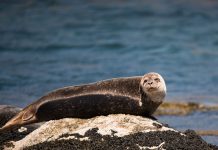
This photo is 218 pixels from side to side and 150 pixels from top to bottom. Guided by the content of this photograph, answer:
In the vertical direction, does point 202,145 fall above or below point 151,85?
below

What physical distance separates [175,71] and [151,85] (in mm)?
9782

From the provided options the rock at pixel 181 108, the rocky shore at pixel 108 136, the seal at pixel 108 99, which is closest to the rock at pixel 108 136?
the rocky shore at pixel 108 136

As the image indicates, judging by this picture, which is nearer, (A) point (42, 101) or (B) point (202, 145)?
(B) point (202, 145)

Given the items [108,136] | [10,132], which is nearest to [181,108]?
[10,132]

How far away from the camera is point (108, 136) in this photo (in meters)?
8.45

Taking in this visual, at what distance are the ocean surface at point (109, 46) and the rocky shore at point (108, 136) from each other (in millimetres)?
3225

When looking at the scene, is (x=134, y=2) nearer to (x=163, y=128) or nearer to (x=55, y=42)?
(x=55, y=42)

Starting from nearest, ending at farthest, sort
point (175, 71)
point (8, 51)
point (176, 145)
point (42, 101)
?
point (176, 145) < point (42, 101) < point (175, 71) < point (8, 51)

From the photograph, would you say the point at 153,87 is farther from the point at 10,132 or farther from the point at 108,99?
the point at 10,132

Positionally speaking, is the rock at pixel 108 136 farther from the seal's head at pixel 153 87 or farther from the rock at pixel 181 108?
the rock at pixel 181 108

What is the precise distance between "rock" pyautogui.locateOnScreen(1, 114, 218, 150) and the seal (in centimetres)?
19

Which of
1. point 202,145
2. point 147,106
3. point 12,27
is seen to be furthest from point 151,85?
point 12,27

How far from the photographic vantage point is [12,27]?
25.0 metres

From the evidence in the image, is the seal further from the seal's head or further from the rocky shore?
the rocky shore
